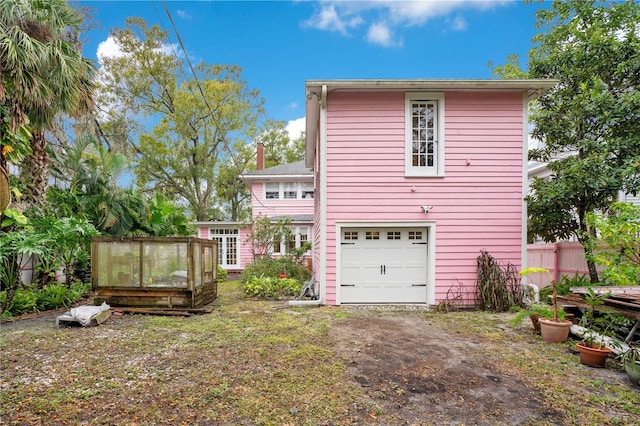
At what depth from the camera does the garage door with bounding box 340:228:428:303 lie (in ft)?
25.0

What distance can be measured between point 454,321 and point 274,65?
1076cm

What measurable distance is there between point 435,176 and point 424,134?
1.09 meters

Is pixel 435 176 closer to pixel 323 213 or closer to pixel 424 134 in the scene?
pixel 424 134

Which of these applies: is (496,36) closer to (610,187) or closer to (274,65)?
(610,187)

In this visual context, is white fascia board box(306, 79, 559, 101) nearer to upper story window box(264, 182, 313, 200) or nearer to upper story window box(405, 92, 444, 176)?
upper story window box(405, 92, 444, 176)

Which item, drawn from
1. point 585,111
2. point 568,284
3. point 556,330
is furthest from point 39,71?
point 568,284

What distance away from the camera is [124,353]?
4.38 m

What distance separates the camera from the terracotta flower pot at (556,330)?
4.95m

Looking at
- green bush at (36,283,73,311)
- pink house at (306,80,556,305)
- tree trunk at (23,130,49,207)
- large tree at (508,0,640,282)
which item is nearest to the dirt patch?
pink house at (306,80,556,305)

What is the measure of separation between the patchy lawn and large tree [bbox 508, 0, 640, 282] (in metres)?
3.56

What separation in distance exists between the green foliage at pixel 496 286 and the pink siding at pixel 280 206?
10802 mm

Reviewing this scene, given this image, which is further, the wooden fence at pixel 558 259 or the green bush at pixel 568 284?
the wooden fence at pixel 558 259

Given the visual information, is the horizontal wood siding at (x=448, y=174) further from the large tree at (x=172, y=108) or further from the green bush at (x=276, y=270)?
the large tree at (x=172, y=108)

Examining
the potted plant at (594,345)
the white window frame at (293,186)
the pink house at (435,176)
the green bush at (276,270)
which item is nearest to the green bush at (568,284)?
the pink house at (435,176)
